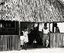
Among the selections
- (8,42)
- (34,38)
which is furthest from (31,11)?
(34,38)

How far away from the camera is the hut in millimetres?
18328

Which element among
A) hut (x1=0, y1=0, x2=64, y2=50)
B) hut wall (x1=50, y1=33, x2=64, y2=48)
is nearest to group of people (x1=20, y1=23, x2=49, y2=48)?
hut (x1=0, y1=0, x2=64, y2=50)

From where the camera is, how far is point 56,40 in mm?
20922

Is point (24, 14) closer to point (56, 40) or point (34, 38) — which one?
point (56, 40)

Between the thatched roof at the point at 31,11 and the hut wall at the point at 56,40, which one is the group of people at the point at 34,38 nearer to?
the hut wall at the point at 56,40

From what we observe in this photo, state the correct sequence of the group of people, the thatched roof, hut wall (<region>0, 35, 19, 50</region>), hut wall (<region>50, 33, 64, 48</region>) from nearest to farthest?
the thatched roof
hut wall (<region>0, 35, 19, 50</region>)
hut wall (<region>50, 33, 64, 48</region>)
the group of people

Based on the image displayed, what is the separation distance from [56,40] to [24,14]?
171 inches

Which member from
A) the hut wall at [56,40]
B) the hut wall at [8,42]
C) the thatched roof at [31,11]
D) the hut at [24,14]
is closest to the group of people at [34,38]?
the hut at [24,14]

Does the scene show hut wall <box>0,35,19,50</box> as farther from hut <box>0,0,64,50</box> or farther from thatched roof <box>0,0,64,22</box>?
thatched roof <box>0,0,64,22</box>

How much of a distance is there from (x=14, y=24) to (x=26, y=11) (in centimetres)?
359

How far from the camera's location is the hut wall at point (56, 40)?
20766mm

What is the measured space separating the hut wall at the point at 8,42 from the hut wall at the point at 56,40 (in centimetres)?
364

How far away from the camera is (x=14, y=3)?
62.3ft

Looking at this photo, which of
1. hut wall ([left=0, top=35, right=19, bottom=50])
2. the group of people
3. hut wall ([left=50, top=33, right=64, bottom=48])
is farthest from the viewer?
the group of people
